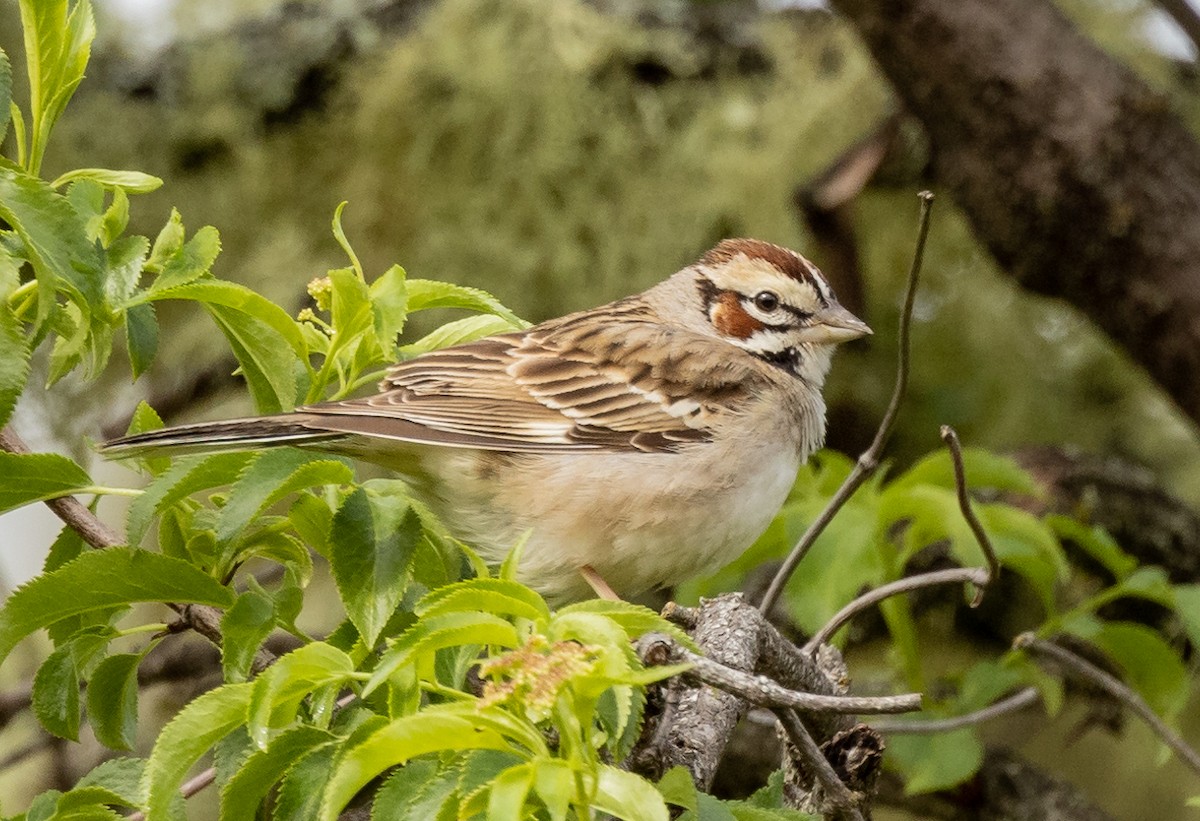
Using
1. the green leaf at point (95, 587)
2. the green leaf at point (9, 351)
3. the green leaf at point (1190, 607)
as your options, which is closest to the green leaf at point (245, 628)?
the green leaf at point (95, 587)

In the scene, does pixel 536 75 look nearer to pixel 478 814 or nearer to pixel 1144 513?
pixel 1144 513

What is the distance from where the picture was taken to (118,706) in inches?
57.4

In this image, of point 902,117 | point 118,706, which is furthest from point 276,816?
point 902,117

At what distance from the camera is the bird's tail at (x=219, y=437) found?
1.54 meters

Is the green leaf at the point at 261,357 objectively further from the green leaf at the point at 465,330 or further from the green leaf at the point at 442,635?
the green leaf at the point at 442,635

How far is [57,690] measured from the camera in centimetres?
141

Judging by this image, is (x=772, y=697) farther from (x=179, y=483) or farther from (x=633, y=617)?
(x=179, y=483)

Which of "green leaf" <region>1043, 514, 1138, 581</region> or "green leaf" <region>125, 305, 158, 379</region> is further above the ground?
"green leaf" <region>125, 305, 158, 379</region>

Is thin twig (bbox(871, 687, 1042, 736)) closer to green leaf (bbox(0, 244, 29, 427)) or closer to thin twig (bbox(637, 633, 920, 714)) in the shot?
thin twig (bbox(637, 633, 920, 714))

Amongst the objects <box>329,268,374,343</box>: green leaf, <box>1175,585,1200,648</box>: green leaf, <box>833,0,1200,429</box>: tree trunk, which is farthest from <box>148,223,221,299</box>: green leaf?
<box>833,0,1200,429</box>: tree trunk

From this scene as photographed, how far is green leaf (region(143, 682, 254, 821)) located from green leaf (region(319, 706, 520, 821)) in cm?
14

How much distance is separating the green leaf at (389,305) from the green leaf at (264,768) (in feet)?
1.42

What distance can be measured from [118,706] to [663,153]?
2502 millimetres

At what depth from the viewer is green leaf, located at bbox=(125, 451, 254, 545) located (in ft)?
4.25
